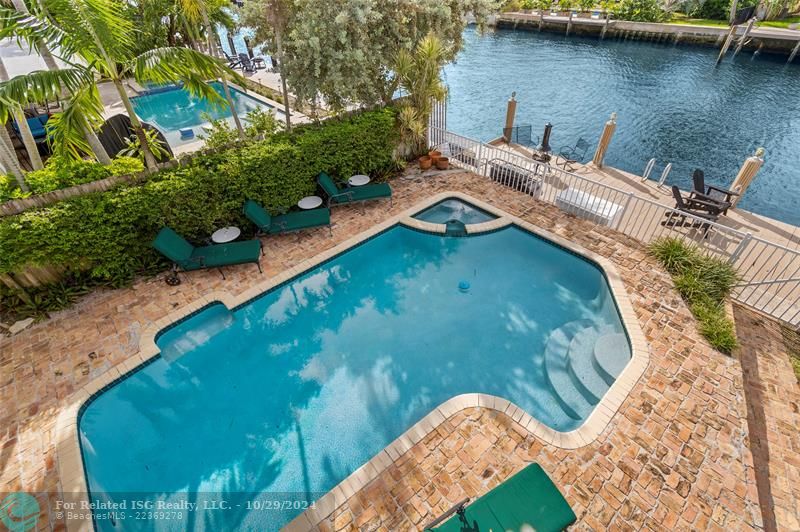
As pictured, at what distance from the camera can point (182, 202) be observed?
8953 millimetres

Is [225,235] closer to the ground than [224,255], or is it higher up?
higher up

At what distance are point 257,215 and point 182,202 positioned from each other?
1773 mm

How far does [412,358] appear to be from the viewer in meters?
7.80

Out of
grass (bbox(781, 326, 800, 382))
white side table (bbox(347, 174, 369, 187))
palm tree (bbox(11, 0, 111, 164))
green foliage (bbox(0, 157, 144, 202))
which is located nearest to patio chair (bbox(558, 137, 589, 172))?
white side table (bbox(347, 174, 369, 187))

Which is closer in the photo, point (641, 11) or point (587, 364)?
point (587, 364)

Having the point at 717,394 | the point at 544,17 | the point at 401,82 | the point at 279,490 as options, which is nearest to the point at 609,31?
the point at 544,17

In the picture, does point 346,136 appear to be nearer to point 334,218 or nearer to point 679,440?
point 334,218

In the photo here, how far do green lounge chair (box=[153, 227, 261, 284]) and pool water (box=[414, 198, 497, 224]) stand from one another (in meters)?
5.17

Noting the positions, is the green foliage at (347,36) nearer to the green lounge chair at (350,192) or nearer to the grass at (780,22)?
the green lounge chair at (350,192)

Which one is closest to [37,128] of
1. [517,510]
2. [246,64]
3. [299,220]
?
[299,220]

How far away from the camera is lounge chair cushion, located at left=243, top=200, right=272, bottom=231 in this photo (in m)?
9.74

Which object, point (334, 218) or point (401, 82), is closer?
point (334, 218)

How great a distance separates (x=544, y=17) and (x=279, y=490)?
58614 millimetres

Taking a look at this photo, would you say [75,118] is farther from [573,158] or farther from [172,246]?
[573,158]
